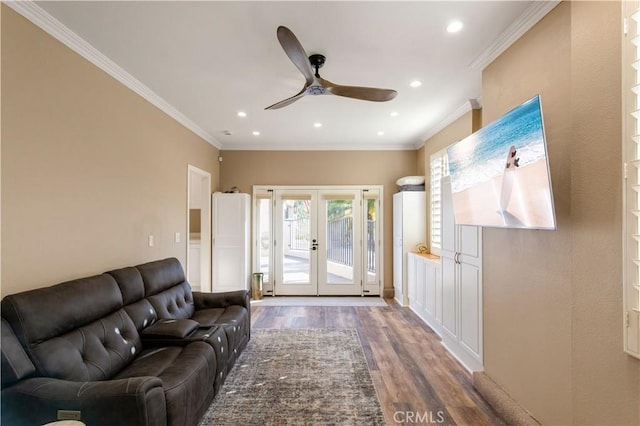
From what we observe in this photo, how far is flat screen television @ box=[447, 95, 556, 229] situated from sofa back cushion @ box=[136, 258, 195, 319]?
2.85 meters

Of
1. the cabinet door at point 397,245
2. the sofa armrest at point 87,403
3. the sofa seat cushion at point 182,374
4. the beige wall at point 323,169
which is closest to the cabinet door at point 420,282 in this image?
the cabinet door at point 397,245

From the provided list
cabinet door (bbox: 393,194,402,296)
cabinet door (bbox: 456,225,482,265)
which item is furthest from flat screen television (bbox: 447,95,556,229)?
cabinet door (bbox: 393,194,402,296)

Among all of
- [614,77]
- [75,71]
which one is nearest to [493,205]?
[614,77]

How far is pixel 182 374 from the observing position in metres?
1.87

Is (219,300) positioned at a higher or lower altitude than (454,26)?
lower

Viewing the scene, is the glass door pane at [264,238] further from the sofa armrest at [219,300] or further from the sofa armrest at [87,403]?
the sofa armrest at [87,403]

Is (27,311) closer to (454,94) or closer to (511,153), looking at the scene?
(511,153)

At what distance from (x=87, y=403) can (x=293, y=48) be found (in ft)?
7.37

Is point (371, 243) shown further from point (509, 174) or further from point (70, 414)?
point (70, 414)

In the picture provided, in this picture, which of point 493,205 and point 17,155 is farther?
point 493,205

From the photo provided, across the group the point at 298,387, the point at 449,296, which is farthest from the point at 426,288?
the point at 298,387

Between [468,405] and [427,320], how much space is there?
1845 mm

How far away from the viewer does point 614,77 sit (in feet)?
4.68

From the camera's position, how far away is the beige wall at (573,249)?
4.73 feet
